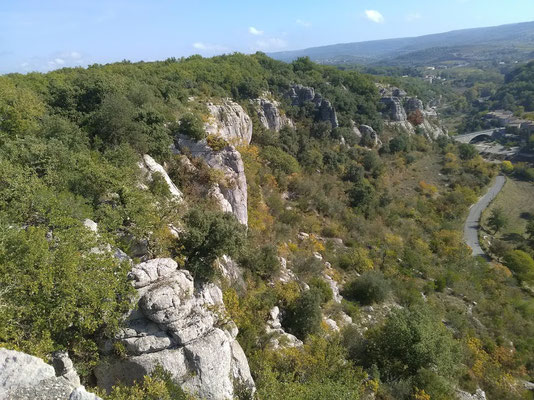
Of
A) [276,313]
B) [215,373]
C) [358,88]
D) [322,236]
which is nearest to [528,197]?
[358,88]

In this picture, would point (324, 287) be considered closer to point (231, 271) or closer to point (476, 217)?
point (231, 271)

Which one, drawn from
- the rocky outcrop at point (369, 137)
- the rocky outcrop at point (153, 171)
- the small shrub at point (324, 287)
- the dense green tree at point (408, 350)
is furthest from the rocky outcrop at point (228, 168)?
the rocky outcrop at point (369, 137)

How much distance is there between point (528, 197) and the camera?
61.5 metres

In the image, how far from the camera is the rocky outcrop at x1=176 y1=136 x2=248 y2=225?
79.2ft

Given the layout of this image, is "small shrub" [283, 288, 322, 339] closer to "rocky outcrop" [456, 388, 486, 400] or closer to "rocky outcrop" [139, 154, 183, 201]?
"rocky outcrop" [456, 388, 486, 400]

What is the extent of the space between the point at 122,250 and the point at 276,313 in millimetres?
8658

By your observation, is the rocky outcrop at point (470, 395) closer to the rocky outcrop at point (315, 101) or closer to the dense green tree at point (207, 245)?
the dense green tree at point (207, 245)

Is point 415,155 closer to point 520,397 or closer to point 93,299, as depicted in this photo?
point 520,397

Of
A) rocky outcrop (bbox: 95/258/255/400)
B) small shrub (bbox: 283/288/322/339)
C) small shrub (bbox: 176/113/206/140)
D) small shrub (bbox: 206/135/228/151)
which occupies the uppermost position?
small shrub (bbox: 176/113/206/140)

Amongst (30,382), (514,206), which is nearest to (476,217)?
(514,206)

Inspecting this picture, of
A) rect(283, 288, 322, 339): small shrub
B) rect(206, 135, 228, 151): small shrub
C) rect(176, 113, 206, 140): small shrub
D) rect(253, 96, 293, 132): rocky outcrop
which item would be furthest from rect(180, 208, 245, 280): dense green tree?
rect(253, 96, 293, 132): rocky outcrop

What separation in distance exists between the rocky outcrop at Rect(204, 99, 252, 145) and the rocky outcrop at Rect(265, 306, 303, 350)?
22399mm

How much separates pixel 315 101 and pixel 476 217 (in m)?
33.1

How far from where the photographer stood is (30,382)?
781cm
